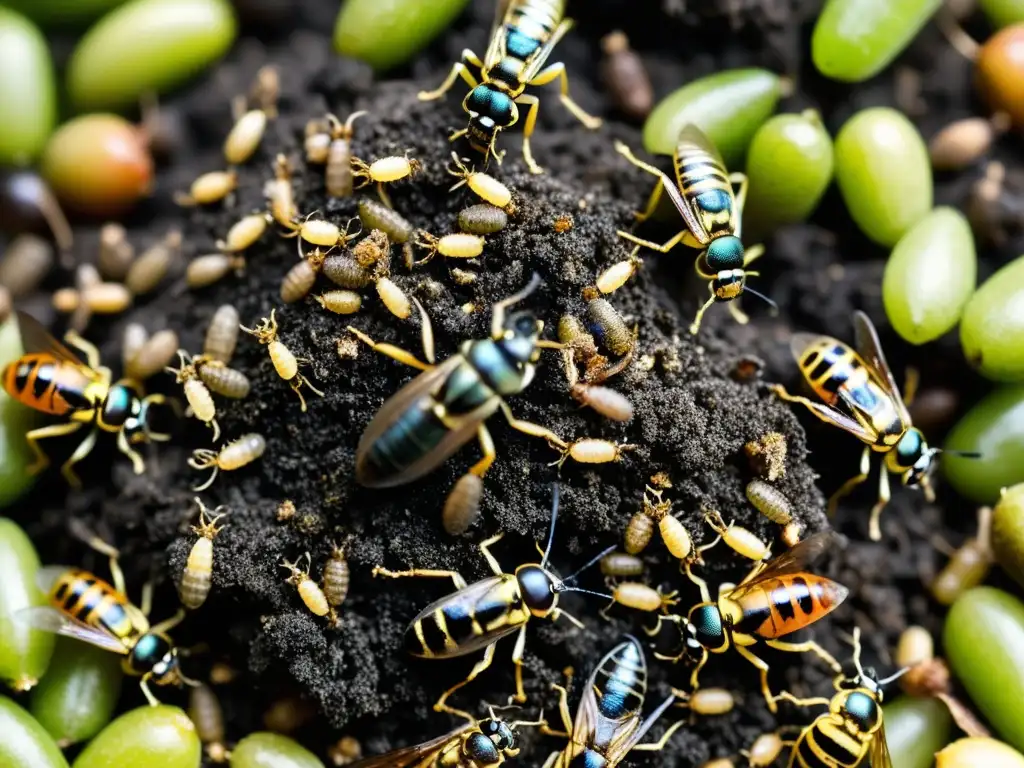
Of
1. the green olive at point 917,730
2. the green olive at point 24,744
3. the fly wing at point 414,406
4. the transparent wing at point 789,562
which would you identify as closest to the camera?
the fly wing at point 414,406

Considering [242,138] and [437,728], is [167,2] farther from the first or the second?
[437,728]

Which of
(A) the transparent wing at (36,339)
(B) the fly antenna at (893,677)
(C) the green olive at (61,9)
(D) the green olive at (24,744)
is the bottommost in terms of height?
(D) the green olive at (24,744)

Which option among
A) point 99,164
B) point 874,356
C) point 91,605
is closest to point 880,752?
point 874,356

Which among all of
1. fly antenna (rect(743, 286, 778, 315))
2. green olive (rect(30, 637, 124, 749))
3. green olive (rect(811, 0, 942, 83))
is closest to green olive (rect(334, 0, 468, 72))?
green olive (rect(811, 0, 942, 83))

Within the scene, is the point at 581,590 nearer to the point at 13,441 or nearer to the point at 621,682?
the point at 621,682

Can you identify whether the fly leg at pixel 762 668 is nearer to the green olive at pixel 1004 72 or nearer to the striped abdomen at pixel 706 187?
the striped abdomen at pixel 706 187

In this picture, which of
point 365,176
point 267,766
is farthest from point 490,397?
point 267,766

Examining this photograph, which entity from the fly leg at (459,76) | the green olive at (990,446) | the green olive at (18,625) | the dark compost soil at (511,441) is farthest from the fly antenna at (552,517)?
the green olive at (18,625)
